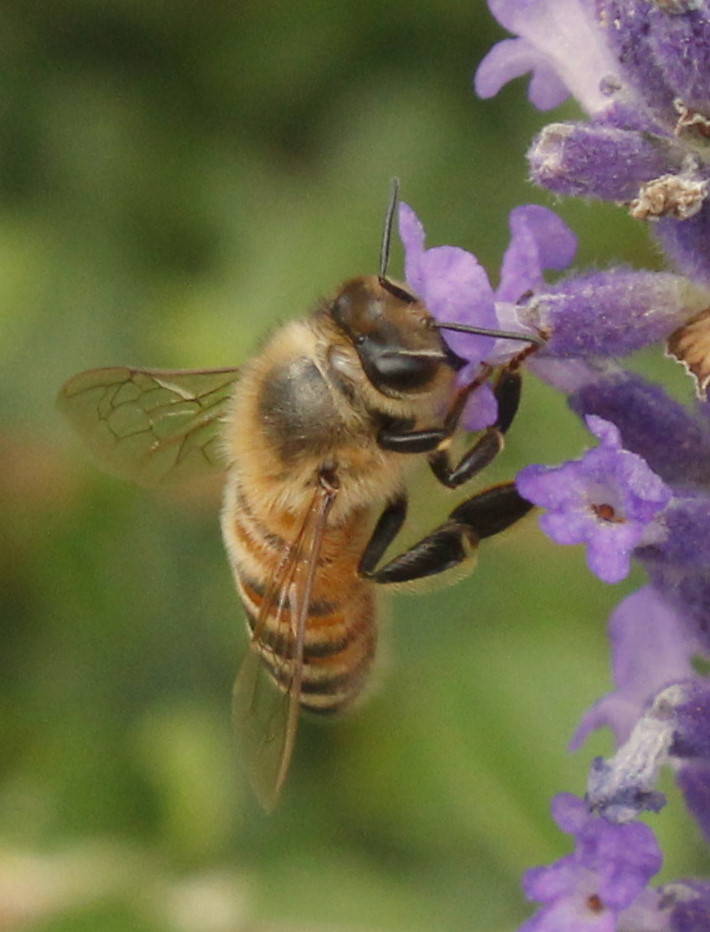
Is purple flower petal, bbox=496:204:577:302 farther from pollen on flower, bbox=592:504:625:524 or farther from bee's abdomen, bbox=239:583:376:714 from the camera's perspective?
bee's abdomen, bbox=239:583:376:714

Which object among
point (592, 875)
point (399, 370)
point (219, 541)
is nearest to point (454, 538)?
point (399, 370)

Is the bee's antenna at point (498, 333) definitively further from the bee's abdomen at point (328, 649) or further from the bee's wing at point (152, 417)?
the bee's wing at point (152, 417)

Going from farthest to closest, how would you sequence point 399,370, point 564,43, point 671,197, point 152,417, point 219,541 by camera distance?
point 219,541 → point 152,417 → point 399,370 → point 564,43 → point 671,197

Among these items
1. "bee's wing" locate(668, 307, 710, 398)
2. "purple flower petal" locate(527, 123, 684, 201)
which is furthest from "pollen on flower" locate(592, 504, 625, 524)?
"purple flower petal" locate(527, 123, 684, 201)

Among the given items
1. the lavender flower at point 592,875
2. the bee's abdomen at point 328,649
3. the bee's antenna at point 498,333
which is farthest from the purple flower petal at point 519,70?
the lavender flower at point 592,875

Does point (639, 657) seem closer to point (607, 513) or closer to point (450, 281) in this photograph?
point (607, 513)

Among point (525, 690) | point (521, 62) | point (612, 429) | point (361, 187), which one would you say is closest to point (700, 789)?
point (612, 429)
